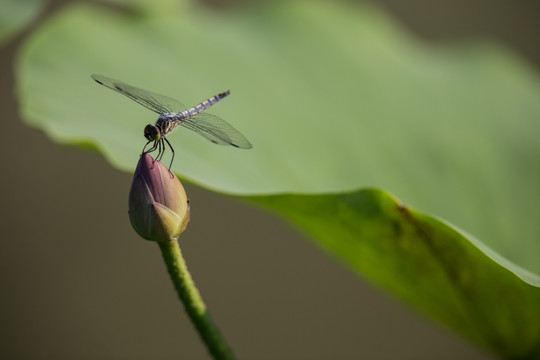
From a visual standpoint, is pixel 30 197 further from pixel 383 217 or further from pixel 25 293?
pixel 383 217

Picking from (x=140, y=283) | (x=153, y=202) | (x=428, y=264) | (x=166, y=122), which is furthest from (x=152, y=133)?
(x=140, y=283)

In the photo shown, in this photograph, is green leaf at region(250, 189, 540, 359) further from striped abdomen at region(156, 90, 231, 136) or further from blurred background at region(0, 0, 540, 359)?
blurred background at region(0, 0, 540, 359)

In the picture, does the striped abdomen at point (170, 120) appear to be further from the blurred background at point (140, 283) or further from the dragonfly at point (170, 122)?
the blurred background at point (140, 283)

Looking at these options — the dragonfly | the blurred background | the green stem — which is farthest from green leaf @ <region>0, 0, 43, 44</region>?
the blurred background

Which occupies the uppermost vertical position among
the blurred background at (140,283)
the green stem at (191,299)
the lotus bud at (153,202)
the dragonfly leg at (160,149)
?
the lotus bud at (153,202)

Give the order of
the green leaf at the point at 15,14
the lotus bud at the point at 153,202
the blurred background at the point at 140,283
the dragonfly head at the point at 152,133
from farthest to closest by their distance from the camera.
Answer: the blurred background at the point at 140,283
the green leaf at the point at 15,14
the dragonfly head at the point at 152,133
the lotus bud at the point at 153,202

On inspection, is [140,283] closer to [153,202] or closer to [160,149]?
[160,149]

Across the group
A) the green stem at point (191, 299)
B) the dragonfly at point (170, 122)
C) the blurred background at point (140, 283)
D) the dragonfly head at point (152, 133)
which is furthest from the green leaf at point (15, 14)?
the blurred background at point (140, 283)
